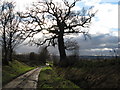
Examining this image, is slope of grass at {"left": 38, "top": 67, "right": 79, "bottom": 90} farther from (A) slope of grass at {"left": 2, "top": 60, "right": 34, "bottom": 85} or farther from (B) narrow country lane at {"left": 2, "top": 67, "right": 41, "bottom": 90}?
(A) slope of grass at {"left": 2, "top": 60, "right": 34, "bottom": 85}

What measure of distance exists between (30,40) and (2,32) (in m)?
11.9

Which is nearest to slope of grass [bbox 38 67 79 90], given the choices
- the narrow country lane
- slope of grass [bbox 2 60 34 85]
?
the narrow country lane

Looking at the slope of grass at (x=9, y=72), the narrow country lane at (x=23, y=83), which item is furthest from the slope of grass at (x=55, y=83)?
the slope of grass at (x=9, y=72)

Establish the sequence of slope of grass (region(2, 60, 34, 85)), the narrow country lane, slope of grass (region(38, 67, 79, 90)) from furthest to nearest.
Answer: slope of grass (region(2, 60, 34, 85))
the narrow country lane
slope of grass (region(38, 67, 79, 90))

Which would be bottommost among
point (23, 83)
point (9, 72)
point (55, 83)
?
point (9, 72)

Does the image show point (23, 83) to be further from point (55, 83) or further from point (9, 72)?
point (9, 72)

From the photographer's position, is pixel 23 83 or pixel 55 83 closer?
pixel 55 83

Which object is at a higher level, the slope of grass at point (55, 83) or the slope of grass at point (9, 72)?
the slope of grass at point (55, 83)

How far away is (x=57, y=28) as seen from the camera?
3178 cm

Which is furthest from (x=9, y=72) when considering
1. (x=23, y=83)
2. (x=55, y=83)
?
(x=55, y=83)

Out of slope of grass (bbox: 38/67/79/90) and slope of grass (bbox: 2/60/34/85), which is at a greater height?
slope of grass (bbox: 38/67/79/90)

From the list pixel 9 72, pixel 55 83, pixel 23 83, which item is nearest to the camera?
pixel 55 83

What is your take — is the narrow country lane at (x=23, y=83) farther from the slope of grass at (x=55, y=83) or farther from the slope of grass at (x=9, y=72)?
the slope of grass at (x=9, y=72)

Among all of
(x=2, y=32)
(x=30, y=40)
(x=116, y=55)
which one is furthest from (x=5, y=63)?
(x=116, y=55)
